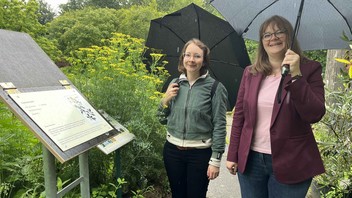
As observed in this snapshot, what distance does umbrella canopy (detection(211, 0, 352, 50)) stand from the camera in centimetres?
192

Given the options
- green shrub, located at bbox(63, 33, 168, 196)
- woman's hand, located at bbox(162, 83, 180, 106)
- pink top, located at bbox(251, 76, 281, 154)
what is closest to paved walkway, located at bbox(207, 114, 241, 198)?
green shrub, located at bbox(63, 33, 168, 196)

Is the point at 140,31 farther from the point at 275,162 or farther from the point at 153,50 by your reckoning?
the point at 275,162

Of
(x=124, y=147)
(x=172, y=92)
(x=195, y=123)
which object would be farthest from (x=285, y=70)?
(x=124, y=147)

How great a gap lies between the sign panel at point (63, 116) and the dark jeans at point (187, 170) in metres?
0.61

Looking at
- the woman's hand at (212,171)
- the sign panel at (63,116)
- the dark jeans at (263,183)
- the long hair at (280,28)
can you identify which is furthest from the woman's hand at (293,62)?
the sign panel at (63,116)

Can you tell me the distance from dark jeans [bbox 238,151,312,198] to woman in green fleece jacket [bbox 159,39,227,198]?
34cm

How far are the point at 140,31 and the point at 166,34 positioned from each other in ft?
66.5

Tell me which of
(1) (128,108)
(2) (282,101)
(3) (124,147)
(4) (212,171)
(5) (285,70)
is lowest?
(3) (124,147)

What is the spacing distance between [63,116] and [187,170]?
3.80 feet

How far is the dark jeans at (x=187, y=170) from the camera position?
8.29 ft

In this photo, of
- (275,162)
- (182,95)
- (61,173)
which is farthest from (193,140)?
(61,173)

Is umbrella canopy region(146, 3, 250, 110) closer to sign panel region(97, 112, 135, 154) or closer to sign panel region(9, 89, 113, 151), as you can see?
sign panel region(97, 112, 135, 154)

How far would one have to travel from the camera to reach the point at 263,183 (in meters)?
2.09

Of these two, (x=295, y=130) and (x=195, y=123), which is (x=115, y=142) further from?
(x=295, y=130)
